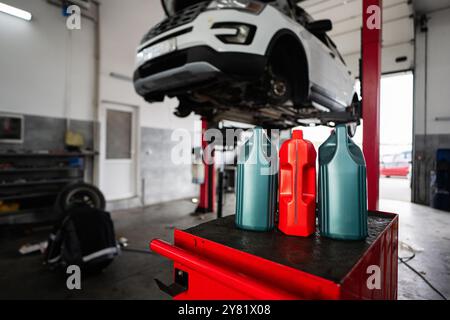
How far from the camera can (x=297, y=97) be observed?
89.8 inches

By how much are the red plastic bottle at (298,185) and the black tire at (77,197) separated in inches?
127

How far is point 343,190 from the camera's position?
0.65m

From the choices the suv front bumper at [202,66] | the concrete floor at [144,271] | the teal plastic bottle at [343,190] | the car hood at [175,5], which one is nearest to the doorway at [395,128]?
the concrete floor at [144,271]

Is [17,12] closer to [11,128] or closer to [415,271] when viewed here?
[11,128]

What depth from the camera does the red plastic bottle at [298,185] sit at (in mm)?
700

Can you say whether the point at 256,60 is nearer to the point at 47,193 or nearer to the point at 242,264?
the point at 242,264

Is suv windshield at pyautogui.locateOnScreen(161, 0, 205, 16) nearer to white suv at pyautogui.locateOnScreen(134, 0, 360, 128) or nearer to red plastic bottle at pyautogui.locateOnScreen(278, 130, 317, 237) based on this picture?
white suv at pyautogui.locateOnScreen(134, 0, 360, 128)

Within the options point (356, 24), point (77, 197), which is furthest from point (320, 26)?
point (77, 197)

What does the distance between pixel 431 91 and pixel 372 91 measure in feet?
1.42

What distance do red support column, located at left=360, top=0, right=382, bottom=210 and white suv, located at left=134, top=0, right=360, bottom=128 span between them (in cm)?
58

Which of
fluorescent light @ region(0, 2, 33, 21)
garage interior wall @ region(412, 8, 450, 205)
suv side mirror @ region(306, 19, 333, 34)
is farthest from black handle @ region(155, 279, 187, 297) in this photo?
fluorescent light @ region(0, 2, 33, 21)

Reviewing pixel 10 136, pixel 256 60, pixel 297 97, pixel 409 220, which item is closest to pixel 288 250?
pixel 256 60

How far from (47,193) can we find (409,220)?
424 cm

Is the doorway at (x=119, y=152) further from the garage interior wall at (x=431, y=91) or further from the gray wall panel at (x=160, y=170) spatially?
the garage interior wall at (x=431, y=91)
